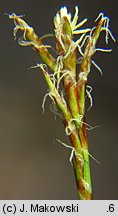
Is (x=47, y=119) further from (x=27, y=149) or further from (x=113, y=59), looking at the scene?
(x=113, y=59)

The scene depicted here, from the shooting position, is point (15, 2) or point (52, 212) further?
point (15, 2)

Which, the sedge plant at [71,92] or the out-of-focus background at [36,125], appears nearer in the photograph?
the sedge plant at [71,92]

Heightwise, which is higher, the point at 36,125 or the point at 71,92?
the point at 36,125

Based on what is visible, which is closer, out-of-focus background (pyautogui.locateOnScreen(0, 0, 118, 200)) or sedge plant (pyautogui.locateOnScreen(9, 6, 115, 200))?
sedge plant (pyautogui.locateOnScreen(9, 6, 115, 200))

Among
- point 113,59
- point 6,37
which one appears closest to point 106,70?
point 113,59

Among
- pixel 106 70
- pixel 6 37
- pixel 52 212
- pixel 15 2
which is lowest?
pixel 52 212

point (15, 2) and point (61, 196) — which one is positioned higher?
point (15, 2)

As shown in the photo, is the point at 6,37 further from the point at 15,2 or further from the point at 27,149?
the point at 27,149

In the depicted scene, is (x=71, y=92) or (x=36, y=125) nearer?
(x=71, y=92)
